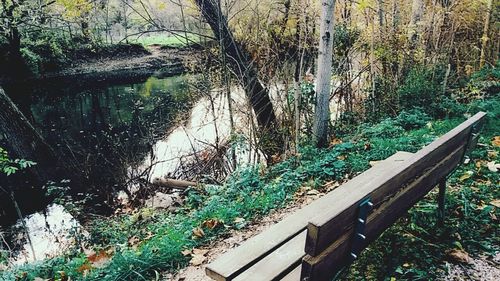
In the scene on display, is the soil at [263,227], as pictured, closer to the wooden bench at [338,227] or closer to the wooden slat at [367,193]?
the wooden bench at [338,227]

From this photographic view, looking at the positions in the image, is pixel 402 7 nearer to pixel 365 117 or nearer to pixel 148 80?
pixel 365 117

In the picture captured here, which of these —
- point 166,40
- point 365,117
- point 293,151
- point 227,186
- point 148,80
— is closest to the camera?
point 227,186

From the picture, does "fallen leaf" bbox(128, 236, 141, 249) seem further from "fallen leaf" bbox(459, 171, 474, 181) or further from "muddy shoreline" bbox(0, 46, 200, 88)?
"muddy shoreline" bbox(0, 46, 200, 88)

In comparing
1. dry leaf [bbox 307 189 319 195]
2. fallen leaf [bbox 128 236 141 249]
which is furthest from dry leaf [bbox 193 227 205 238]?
dry leaf [bbox 307 189 319 195]

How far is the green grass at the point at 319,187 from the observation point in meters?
3.26

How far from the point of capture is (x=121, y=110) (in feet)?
54.8

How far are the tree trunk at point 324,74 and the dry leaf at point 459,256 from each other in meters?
4.07

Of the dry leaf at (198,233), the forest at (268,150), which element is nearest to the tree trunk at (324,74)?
the forest at (268,150)

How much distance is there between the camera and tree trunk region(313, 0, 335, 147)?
6.36 meters

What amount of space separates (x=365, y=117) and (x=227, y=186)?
397cm

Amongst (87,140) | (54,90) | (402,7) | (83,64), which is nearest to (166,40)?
(83,64)

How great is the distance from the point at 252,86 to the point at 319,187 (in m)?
3.61

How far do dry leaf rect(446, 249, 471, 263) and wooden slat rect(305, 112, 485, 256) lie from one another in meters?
0.81

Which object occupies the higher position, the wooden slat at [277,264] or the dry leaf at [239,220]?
the wooden slat at [277,264]
